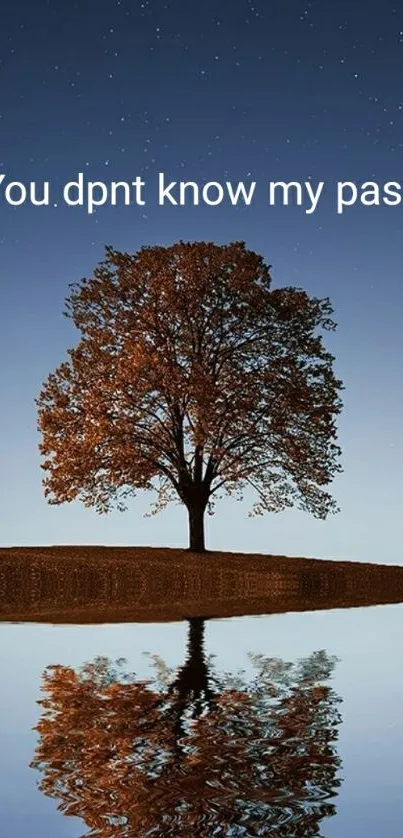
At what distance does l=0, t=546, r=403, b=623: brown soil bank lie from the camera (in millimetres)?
29594

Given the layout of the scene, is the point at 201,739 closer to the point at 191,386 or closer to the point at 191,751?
the point at 191,751

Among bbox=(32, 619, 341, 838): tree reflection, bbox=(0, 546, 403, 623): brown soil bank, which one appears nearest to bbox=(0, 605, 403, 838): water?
bbox=(32, 619, 341, 838): tree reflection

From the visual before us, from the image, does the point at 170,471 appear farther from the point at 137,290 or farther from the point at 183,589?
the point at 183,589

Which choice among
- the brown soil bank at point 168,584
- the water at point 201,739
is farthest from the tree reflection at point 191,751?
the brown soil bank at point 168,584

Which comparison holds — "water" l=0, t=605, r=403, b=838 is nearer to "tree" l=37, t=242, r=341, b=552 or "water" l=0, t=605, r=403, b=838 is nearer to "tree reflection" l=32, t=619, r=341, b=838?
"tree reflection" l=32, t=619, r=341, b=838

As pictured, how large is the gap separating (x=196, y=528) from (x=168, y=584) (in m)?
10.5

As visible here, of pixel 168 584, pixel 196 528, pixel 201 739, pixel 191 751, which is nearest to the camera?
pixel 191 751

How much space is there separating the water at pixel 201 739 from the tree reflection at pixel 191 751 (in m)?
0.02

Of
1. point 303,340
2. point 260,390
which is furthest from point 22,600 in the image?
point 303,340

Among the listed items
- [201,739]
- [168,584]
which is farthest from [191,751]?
[168,584]

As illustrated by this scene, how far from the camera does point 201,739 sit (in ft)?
37.6

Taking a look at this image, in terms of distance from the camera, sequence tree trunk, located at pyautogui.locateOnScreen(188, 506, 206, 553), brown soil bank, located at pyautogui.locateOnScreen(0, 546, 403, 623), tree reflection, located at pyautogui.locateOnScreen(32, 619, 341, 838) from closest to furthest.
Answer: tree reflection, located at pyautogui.locateOnScreen(32, 619, 341, 838)
brown soil bank, located at pyautogui.locateOnScreen(0, 546, 403, 623)
tree trunk, located at pyautogui.locateOnScreen(188, 506, 206, 553)

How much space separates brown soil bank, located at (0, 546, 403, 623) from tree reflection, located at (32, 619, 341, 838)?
1119 cm

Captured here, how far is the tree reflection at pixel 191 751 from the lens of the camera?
8500 millimetres
